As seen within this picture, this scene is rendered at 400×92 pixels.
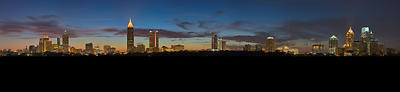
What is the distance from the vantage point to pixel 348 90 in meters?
29.3

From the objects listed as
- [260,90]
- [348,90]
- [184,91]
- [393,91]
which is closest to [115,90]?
[184,91]

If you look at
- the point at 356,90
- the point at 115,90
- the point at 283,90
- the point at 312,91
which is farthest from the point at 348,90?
the point at 115,90

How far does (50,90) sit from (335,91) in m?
32.5

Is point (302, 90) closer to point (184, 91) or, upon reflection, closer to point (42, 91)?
point (184, 91)

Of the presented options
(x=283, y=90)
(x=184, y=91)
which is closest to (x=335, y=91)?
(x=283, y=90)

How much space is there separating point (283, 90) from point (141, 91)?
1605 cm

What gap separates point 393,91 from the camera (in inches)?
1117

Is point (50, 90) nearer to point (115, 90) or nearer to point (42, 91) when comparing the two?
point (42, 91)

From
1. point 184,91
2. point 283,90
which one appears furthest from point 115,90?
point 283,90

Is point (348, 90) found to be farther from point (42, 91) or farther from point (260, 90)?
point (42, 91)

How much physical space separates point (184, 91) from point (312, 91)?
14469mm

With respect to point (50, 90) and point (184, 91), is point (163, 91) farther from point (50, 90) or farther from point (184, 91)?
point (50, 90)

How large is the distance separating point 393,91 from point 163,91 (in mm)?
25732

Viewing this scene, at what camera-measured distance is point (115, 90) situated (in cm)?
2902
